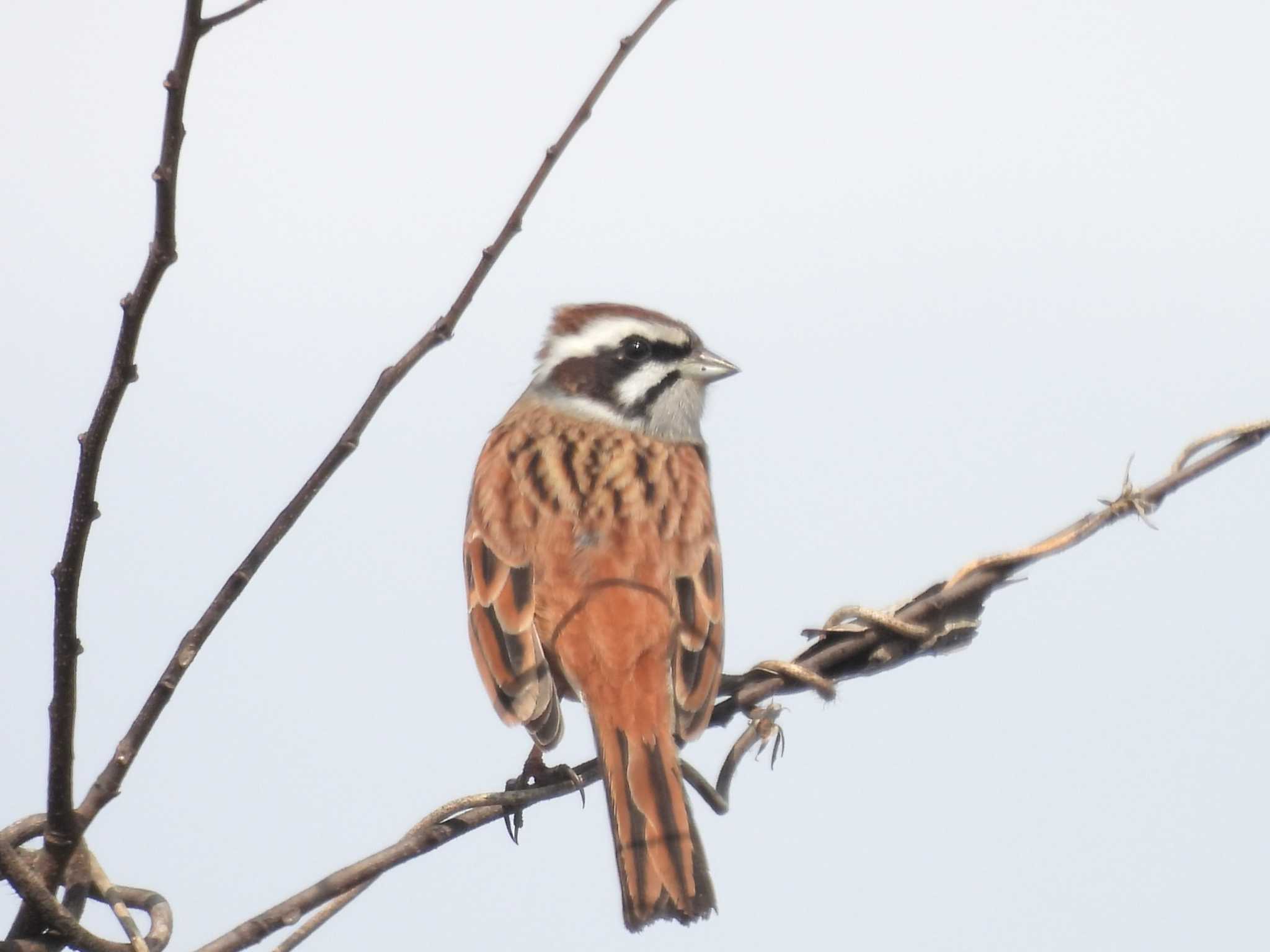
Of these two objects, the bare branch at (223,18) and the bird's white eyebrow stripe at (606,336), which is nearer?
the bare branch at (223,18)

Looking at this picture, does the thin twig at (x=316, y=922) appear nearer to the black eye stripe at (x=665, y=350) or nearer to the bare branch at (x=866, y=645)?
the bare branch at (x=866, y=645)

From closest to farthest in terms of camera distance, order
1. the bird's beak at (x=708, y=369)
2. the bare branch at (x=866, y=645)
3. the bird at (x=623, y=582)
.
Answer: the bare branch at (x=866, y=645) < the bird at (x=623, y=582) < the bird's beak at (x=708, y=369)

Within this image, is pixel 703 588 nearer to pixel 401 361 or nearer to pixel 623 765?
pixel 623 765

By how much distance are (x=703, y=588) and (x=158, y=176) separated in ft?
8.52

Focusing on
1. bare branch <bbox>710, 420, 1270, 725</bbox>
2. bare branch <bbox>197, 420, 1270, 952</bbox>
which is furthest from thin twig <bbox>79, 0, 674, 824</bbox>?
bare branch <bbox>710, 420, 1270, 725</bbox>

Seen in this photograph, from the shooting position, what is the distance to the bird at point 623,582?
13.0 feet

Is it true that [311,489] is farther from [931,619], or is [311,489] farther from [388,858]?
[931,619]

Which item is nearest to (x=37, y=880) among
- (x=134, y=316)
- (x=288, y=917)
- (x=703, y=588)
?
(x=288, y=917)

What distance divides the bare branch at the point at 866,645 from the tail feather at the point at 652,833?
98mm

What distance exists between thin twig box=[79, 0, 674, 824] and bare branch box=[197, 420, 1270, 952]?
0.47 m

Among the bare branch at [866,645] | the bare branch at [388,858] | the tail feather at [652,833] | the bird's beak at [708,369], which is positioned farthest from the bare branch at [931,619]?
the bird's beak at [708,369]

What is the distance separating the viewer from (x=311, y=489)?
2863 millimetres

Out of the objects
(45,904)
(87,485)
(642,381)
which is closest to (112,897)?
(45,904)

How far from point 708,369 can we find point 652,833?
253 cm
